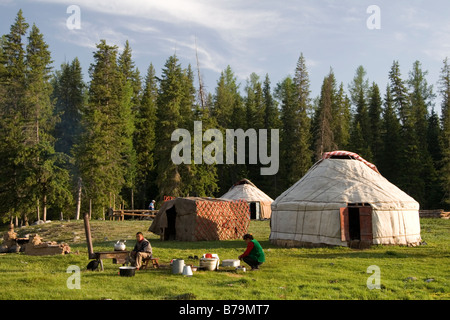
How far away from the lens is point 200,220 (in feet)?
60.4

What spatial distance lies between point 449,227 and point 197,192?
2158cm

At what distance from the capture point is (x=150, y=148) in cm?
4512

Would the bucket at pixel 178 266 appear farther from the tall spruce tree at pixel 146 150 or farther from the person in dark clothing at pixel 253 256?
the tall spruce tree at pixel 146 150

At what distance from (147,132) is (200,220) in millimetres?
28265

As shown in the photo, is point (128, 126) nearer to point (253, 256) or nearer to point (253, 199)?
point (253, 199)

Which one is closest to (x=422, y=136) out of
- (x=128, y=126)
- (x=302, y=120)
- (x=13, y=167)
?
(x=302, y=120)

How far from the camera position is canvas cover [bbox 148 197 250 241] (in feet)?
60.1

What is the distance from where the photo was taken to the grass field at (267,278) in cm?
775

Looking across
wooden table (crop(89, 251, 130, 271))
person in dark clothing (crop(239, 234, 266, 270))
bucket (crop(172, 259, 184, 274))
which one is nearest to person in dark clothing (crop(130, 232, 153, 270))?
wooden table (crop(89, 251, 130, 271))

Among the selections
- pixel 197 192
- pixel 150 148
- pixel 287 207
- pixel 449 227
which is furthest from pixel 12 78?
pixel 449 227

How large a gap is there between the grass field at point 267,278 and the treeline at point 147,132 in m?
18.5

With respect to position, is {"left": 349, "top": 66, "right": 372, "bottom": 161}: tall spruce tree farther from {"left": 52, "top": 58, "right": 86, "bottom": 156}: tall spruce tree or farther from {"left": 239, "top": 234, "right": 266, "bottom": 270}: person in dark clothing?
{"left": 239, "top": 234, "right": 266, "bottom": 270}: person in dark clothing

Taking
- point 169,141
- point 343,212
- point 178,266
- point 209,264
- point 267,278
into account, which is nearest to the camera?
point 267,278

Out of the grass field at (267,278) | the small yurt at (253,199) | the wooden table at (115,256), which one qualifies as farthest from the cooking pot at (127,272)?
the small yurt at (253,199)
